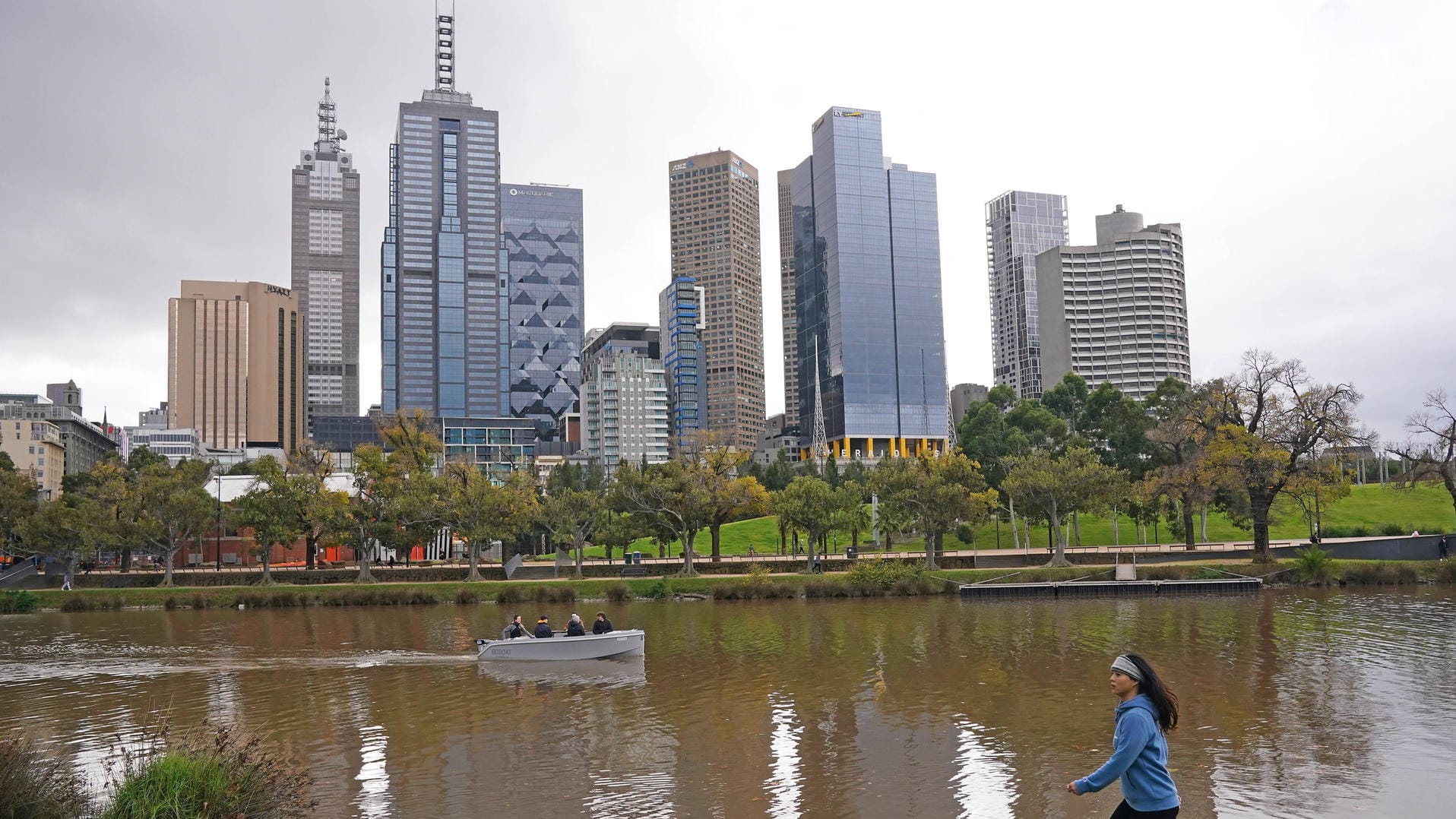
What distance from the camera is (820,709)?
80.8 ft

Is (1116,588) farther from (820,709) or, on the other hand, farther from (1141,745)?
(1141,745)

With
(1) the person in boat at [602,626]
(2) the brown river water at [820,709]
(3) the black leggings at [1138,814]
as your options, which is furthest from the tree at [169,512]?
(3) the black leggings at [1138,814]

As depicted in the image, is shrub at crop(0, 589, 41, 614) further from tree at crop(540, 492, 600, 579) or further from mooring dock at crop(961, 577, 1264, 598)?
mooring dock at crop(961, 577, 1264, 598)

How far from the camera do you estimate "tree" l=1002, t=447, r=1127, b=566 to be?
63.8m

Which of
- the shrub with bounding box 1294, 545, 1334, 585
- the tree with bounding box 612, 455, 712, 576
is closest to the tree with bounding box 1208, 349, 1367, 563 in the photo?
the shrub with bounding box 1294, 545, 1334, 585

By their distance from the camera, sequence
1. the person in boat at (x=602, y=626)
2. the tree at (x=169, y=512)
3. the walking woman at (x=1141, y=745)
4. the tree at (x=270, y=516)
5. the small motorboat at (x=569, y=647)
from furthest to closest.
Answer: the tree at (x=169, y=512) → the tree at (x=270, y=516) → the person in boat at (x=602, y=626) → the small motorboat at (x=569, y=647) → the walking woman at (x=1141, y=745)

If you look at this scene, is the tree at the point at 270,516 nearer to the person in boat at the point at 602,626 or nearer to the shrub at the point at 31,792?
the person in boat at the point at 602,626

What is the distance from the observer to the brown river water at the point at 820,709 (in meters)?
17.2

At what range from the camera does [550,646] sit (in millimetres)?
35562

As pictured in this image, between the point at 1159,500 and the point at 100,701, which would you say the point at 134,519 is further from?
the point at 1159,500

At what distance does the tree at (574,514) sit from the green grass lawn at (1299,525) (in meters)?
23.3

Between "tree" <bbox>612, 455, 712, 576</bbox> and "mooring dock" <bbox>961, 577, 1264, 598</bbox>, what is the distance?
68.6 feet

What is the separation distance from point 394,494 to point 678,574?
23.0 m

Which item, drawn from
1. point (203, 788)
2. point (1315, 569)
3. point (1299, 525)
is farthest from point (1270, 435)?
point (203, 788)
